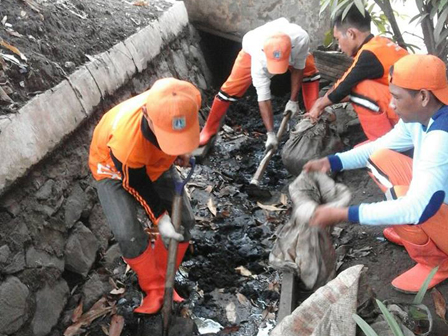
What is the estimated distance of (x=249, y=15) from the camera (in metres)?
7.15

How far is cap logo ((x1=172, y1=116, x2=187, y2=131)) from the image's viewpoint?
109 inches

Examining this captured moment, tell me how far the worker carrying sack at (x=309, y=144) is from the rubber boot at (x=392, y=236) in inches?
40.3

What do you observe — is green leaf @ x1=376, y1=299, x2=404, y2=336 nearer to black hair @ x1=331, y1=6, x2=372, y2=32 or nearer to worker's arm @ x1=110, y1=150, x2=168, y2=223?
worker's arm @ x1=110, y1=150, x2=168, y2=223

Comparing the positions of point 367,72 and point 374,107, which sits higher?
point 367,72

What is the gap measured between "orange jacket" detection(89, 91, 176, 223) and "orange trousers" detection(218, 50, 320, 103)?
2.32m

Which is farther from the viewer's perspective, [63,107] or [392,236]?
[392,236]

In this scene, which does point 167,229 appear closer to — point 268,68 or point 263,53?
point 268,68

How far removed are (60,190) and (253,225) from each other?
72.6 inches

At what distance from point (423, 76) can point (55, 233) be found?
266 cm

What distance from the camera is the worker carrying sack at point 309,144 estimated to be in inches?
183

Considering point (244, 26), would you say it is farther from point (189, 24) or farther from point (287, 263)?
point (287, 263)

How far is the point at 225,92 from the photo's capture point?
5.64 meters

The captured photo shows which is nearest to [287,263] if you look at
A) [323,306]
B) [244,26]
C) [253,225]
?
[323,306]

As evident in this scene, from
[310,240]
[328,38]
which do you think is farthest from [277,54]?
[310,240]
